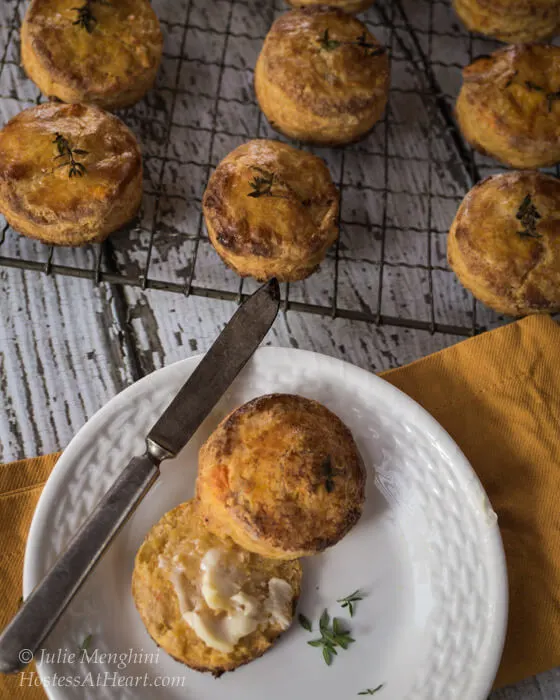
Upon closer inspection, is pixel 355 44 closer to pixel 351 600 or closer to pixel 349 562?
pixel 349 562

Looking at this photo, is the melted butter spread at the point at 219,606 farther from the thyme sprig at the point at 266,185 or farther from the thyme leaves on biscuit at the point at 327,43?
the thyme leaves on biscuit at the point at 327,43

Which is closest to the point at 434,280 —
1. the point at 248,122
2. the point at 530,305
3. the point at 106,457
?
the point at 530,305

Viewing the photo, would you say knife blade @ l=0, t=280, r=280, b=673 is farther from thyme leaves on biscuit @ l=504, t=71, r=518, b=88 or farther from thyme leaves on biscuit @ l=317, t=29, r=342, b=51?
thyme leaves on biscuit @ l=504, t=71, r=518, b=88

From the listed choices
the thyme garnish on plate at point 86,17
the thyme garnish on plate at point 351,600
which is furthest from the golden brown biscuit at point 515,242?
the thyme garnish on plate at point 86,17

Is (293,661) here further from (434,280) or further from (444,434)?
(434,280)

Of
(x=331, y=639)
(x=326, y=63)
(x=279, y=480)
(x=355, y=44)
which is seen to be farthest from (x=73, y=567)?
(x=355, y=44)

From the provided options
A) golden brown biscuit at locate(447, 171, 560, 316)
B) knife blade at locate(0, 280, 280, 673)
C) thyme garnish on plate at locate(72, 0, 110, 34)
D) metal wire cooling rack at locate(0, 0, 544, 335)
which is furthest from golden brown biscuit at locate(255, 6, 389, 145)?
knife blade at locate(0, 280, 280, 673)
